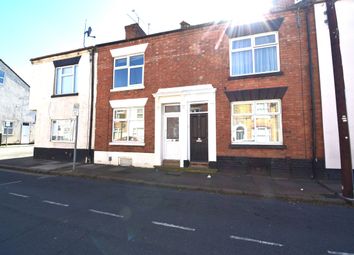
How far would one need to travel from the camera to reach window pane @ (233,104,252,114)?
9953 mm

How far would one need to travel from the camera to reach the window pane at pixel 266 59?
976 centimetres

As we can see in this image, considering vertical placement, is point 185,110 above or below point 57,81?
below

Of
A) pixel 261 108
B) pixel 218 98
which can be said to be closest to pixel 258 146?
pixel 261 108

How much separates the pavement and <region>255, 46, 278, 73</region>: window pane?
4.93 m

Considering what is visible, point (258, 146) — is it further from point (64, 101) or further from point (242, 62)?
point (64, 101)

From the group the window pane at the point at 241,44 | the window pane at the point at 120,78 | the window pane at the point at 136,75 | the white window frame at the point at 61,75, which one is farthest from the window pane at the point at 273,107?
the white window frame at the point at 61,75

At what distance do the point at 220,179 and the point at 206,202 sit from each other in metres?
2.67

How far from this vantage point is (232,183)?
8031 millimetres

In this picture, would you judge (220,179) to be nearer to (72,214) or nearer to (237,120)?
(237,120)

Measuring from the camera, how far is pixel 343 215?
208 inches

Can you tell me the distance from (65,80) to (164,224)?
533 inches

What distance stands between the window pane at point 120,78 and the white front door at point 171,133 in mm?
3204

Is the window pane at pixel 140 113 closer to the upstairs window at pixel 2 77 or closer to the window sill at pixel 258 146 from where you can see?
the window sill at pixel 258 146

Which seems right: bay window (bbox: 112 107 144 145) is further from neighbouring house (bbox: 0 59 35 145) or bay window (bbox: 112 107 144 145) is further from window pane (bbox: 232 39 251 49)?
neighbouring house (bbox: 0 59 35 145)
